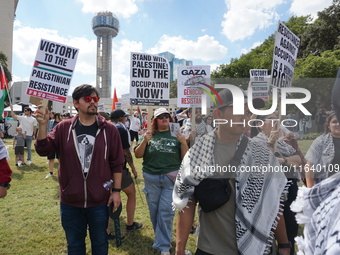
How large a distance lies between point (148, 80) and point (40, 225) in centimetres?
305

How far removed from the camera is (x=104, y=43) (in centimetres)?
11262

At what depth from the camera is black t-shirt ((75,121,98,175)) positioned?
2.60 meters

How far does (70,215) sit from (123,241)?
5.20 feet

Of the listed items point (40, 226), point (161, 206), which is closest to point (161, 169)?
point (161, 206)

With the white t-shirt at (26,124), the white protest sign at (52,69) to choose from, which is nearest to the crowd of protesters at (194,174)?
the white protest sign at (52,69)

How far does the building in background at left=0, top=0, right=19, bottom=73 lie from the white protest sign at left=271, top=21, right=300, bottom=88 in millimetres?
58059

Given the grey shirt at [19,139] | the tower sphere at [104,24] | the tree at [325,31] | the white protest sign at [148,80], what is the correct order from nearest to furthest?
1. the white protest sign at [148,80]
2. the grey shirt at [19,139]
3. the tree at [325,31]
4. the tower sphere at [104,24]

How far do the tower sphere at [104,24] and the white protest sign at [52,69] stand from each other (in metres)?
117

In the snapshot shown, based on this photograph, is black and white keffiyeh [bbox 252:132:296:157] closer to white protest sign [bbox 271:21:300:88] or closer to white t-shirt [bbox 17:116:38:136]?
white protest sign [bbox 271:21:300:88]

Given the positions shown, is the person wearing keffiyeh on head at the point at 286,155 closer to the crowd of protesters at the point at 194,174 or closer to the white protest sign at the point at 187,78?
the crowd of protesters at the point at 194,174

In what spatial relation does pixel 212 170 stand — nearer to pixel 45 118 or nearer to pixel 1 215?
pixel 45 118

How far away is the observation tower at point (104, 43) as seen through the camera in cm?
11162

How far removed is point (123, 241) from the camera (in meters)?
3.97

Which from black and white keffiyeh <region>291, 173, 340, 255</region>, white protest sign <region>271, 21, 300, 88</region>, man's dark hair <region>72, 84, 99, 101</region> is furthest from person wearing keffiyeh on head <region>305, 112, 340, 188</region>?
man's dark hair <region>72, 84, 99, 101</region>
